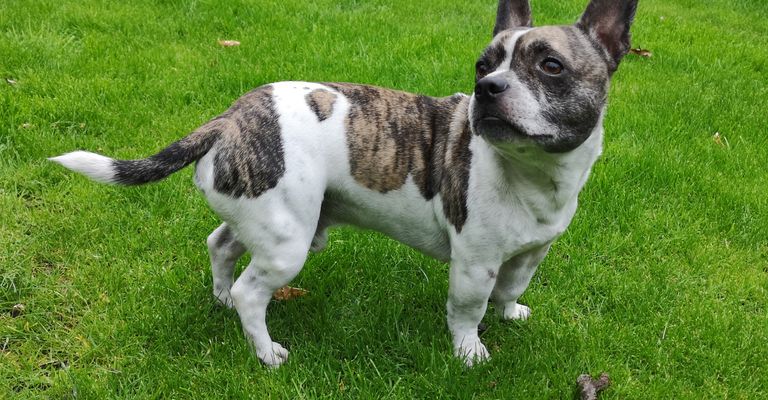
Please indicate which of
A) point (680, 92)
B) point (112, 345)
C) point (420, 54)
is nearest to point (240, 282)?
point (112, 345)

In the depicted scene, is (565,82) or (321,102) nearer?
(565,82)

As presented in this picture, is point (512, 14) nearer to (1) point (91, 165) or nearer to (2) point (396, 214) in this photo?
(2) point (396, 214)

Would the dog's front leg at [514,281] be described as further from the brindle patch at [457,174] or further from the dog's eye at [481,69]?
the dog's eye at [481,69]

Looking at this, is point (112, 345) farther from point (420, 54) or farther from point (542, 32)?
point (420, 54)

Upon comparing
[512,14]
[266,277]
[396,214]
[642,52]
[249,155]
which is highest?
[512,14]

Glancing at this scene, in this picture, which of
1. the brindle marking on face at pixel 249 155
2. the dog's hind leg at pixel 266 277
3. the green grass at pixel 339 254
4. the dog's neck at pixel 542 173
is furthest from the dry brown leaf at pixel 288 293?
the dog's neck at pixel 542 173

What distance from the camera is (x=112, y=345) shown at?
3.13 m

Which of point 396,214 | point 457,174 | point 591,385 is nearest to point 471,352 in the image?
point 591,385

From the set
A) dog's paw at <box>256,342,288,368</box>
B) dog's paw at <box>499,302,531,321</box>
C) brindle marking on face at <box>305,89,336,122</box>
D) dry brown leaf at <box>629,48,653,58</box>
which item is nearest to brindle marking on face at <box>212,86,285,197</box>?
brindle marking on face at <box>305,89,336,122</box>

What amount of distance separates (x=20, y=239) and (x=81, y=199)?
41 centimetres

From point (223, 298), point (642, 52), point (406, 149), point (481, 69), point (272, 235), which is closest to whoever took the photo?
point (481, 69)

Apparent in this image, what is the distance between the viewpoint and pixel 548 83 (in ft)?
8.00

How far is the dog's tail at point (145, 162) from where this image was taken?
2.62 meters

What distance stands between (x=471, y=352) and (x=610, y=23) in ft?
4.87
